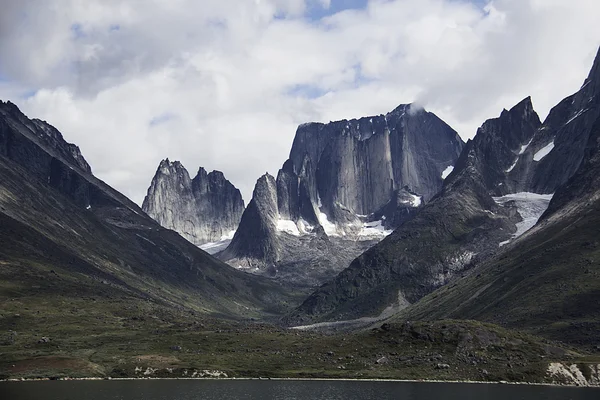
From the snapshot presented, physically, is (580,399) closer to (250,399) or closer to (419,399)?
(419,399)

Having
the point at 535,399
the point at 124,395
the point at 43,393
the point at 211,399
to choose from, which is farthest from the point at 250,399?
the point at 535,399

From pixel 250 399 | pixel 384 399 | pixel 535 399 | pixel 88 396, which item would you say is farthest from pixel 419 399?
pixel 88 396

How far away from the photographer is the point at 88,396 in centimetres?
19325

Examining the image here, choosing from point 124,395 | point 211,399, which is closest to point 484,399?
point 211,399

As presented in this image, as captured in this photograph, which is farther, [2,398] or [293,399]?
[293,399]

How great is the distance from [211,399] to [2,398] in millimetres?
50593

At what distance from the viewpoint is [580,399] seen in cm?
19838

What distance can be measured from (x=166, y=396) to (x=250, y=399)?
21.9 metres

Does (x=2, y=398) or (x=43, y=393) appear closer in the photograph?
(x=2, y=398)

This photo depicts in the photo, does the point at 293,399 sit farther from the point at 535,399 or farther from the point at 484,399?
the point at 535,399

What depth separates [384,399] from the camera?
200 meters

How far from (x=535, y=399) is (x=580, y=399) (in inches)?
468

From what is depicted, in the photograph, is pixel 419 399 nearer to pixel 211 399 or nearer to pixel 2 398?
pixel 211 399

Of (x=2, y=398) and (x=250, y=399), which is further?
(x=250, y=399)
